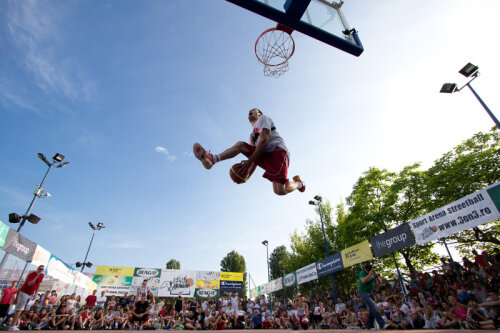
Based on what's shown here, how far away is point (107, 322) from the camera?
1071cm

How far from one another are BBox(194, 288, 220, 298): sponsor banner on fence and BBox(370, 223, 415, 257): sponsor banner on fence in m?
21.0

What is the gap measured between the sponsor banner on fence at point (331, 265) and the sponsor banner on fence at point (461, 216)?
5.61 m

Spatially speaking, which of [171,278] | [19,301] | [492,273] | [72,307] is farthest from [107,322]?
[171,278]

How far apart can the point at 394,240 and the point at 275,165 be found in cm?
954

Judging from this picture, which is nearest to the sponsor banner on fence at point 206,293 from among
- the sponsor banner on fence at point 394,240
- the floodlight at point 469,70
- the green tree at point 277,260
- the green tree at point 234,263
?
the sponsor banner on fence at point 394,240

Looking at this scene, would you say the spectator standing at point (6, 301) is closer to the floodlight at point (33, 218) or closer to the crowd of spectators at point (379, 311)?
the crowd of spectators at point (379, 311)

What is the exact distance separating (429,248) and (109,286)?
96.8ft

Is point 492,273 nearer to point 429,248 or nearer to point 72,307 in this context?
point 429,248

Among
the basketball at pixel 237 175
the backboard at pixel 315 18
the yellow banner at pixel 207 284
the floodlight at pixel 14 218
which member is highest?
the backboard at pixel 315 18

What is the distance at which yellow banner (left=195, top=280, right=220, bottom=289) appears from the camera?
2731 cm

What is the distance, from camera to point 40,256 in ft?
43.6

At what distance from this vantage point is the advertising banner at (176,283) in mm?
26062

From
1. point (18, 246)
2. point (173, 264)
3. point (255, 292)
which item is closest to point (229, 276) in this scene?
point (255, 292)

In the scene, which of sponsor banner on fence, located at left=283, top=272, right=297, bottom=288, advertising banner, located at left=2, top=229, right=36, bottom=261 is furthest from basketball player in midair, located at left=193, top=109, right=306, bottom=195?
sponsor banner on fence, located at left=283, top=272, right=297, bottom=288
